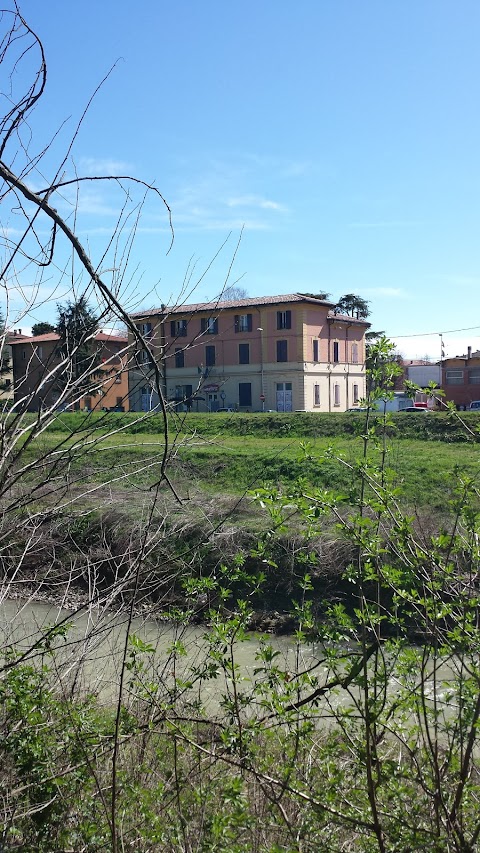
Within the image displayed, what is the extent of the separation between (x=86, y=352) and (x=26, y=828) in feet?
7.44

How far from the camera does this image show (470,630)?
108 inches

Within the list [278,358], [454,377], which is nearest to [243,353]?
[278,358]

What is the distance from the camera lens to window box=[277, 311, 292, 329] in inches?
1738

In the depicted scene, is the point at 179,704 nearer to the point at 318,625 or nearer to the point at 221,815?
the point at 318,625

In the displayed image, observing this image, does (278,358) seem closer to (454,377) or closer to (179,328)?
(454,377)

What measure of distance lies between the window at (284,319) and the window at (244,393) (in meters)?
4.04

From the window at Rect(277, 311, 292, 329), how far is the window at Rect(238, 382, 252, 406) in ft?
13.2

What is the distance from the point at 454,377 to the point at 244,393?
12.4 metres

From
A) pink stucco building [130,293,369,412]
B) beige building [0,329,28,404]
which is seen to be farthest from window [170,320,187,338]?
pink stucco building [130,293,369,412]

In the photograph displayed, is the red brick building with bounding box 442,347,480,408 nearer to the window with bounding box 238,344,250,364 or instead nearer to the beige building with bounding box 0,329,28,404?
the window with bounding box 238,344,250,364

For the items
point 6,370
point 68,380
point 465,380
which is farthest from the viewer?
point 465,380

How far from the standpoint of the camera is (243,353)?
150 feet

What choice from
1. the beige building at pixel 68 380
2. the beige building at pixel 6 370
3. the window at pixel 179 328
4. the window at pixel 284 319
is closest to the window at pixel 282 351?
the window at pixel 284 319

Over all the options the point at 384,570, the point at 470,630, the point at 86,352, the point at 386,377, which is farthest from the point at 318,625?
the point at 86,352
